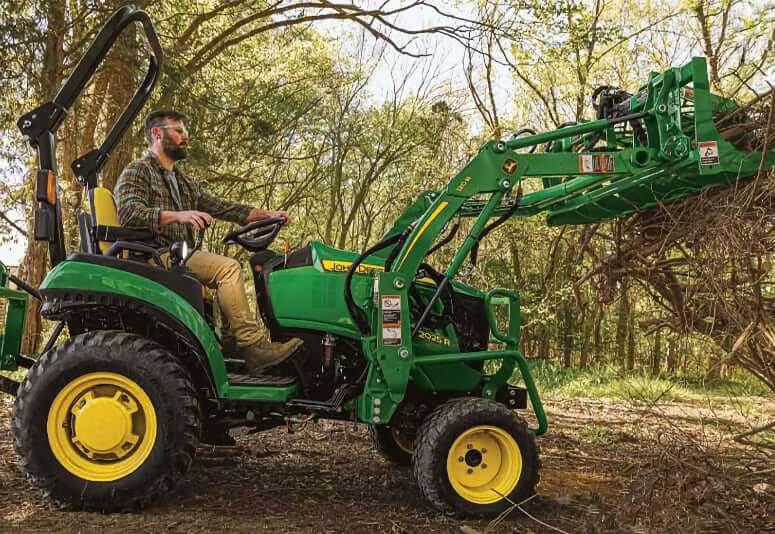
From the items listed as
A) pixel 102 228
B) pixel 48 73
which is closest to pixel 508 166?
pixel 102 228

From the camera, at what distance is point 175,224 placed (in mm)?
4023

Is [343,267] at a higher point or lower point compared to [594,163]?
lower

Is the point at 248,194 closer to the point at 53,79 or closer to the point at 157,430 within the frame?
the point at 53,79

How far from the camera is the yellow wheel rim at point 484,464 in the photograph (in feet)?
12.2

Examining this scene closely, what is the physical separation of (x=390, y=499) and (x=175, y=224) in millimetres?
1952

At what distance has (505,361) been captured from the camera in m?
4.22

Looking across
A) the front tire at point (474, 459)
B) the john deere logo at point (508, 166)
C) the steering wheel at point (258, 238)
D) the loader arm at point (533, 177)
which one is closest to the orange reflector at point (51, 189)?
the steering wheel at point (258, 238)

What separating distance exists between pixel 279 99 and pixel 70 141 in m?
5.52

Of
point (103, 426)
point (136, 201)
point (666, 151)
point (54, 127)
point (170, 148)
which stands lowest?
point (103, 426)

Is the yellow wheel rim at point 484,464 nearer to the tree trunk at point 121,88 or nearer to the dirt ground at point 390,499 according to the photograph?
the dirt ground at point 390,499

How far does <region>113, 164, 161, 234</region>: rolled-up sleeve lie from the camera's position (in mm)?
3844

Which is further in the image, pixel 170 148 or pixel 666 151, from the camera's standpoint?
pixel 170 148

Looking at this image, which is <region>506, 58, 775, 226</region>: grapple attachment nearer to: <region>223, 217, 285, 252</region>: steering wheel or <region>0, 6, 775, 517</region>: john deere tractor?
<region>0, 6, 775, 517</region>: john deere tractor

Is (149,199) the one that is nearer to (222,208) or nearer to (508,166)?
(222,208)
